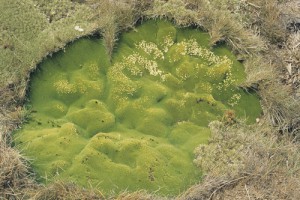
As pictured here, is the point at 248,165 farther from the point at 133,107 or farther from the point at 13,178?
the point at 13,178

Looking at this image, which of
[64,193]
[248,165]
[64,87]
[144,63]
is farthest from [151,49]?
[64,193]

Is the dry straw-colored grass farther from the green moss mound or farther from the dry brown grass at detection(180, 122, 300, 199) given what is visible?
the green moss mound

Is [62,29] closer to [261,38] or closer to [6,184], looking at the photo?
[6,184]

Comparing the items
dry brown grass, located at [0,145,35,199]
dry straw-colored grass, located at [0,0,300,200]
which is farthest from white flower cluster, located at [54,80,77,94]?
dry brown grass, located at [0,145,35,199]

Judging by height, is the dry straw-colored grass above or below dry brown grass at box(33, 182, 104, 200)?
above

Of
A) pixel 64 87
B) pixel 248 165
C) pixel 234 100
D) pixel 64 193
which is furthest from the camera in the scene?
pixel 234 100
